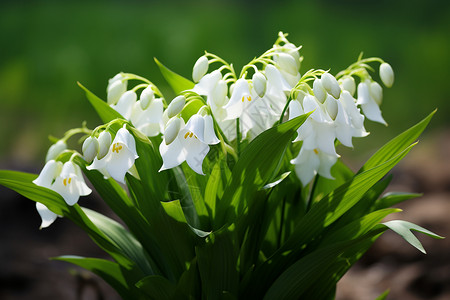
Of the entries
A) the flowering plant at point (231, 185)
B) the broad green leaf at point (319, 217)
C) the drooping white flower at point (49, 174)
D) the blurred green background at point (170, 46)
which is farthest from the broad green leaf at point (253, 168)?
the blurred green background at point (170, 46)

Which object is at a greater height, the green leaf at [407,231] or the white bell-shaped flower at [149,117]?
the white bell-shaped flower at [149,117]

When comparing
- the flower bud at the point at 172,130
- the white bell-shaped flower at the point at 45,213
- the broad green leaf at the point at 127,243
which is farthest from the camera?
the broad green leaf at the point at 127,243

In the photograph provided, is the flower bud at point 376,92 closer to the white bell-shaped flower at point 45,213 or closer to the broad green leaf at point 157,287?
the broad green leaf at point 157,287

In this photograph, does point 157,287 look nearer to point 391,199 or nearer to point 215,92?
point 215,92

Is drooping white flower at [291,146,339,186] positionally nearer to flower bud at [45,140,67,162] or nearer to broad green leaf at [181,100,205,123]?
broad green leaf at [181,100,205,123]

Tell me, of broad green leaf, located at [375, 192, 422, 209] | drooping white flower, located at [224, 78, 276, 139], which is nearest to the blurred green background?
broad green leaf, located at [375, 192, 422, 209]

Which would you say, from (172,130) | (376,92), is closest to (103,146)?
(172,130)
